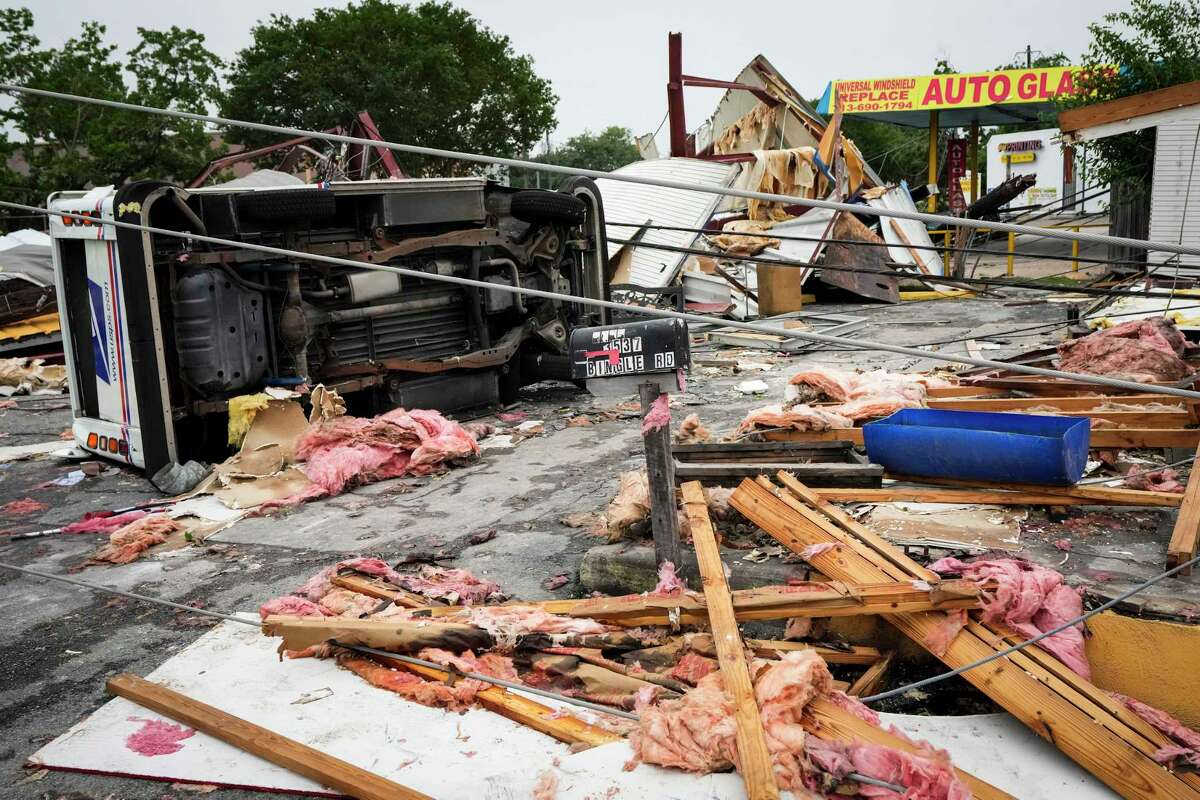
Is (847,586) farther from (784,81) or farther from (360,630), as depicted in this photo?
(784,81)

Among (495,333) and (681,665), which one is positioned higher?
(495,333)

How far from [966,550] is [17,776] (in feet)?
12.1

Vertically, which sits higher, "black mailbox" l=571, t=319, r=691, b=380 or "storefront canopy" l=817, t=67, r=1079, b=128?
"storefront canopy" l=817, t=67, r=1079, b=128

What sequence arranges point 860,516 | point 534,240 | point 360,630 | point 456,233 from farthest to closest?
point 534,240
point 456,233
point 860,516
point 360,630

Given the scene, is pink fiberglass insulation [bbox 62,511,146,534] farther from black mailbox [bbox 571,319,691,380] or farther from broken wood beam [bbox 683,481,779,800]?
broken wood beam [bbox 683,481,779,800]

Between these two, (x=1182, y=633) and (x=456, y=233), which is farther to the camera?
(x=456, y=233)

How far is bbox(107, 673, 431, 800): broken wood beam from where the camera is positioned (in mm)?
3008

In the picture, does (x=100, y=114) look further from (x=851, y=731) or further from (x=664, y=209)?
(x=851, y=731)

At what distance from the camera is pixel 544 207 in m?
8.98

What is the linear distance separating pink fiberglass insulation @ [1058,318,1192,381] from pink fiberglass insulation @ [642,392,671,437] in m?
4.46

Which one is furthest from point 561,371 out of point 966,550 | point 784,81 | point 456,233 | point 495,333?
point 784,81

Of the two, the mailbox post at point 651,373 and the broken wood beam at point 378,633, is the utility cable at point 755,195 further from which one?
the broken wood beam at point 378,633

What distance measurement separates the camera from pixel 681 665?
11.5 feet

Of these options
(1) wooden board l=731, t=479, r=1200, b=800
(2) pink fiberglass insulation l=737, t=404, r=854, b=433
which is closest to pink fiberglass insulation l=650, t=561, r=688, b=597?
(1) wooden board l=731, t=479, r=1200, b=800
